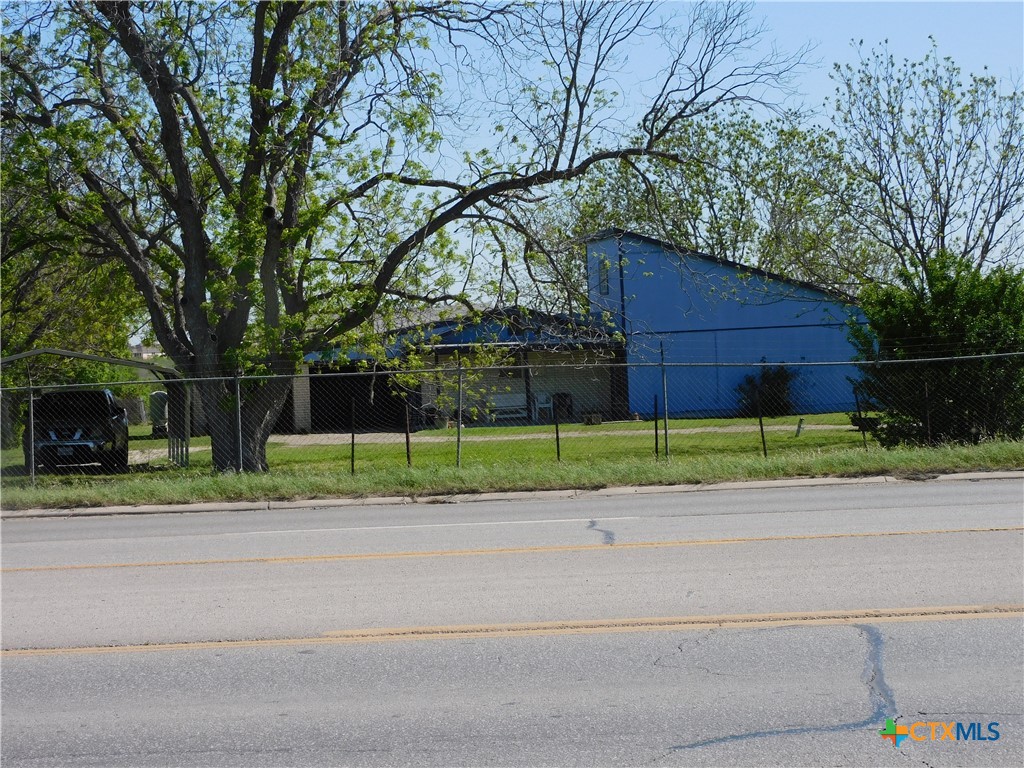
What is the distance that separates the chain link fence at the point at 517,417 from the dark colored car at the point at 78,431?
0.03 meters

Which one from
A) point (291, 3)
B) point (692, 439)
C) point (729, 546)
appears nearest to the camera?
point (729, 546)

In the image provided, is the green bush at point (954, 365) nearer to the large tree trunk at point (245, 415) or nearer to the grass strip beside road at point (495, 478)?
the grass strip beside road at point (495, 478)

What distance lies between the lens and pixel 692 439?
81.9ft

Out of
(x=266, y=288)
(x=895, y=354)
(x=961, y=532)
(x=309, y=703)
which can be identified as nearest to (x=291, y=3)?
(x=266, y=288)

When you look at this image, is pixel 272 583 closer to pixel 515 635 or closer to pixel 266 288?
pixel 515 635

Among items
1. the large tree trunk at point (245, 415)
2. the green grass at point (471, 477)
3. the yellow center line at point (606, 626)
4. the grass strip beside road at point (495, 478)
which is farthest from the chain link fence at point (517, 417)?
the yellow center line at point (606, 626)

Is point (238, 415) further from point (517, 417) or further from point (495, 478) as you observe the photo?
point (517, 417)

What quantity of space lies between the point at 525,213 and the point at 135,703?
15.3 meters

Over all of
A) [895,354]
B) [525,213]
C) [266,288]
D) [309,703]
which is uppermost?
[525,213]

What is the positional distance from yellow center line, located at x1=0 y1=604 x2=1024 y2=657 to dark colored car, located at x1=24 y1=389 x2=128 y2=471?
50.7 feet

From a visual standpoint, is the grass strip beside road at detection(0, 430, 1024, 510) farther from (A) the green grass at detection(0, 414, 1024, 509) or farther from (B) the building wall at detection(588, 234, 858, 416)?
(B) the building wall at detection(588, 234, 858, 416)

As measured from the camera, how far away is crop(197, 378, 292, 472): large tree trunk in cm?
1880

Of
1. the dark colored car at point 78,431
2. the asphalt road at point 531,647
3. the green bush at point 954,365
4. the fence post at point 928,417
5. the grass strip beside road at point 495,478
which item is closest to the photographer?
the asphalt road at point 531,647

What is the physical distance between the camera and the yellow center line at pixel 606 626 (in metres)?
6.42
